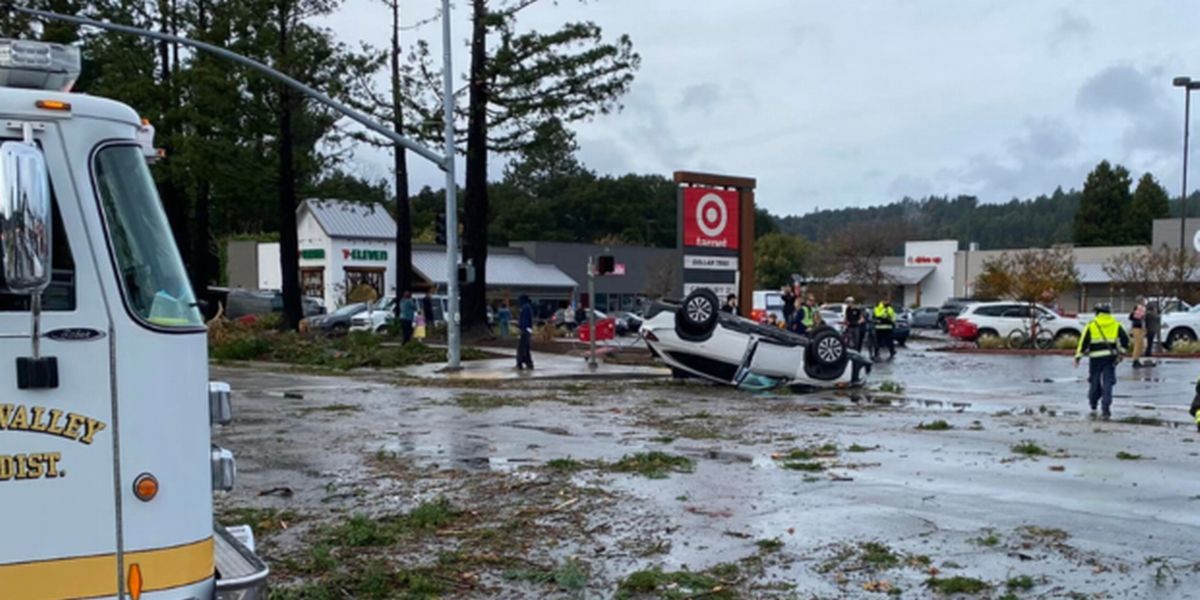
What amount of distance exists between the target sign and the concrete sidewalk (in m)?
4.08

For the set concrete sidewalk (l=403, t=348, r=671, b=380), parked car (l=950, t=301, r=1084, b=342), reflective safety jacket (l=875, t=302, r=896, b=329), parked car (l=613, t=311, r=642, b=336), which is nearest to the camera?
Result: concrete sidewalk (l=403, t=348, r=671, b=380)

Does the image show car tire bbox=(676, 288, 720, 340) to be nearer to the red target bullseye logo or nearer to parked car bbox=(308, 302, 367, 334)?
the red target bullseye logo

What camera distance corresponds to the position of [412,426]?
14.9m

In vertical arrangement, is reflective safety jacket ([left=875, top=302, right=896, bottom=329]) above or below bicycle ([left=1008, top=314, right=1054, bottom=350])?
above

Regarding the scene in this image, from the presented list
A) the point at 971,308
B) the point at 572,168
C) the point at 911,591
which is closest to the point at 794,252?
the point at 572,168

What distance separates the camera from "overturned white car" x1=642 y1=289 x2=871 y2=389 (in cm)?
1980

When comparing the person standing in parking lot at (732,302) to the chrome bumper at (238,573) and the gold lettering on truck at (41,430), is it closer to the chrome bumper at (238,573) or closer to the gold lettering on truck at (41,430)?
the chrome bumper at (238,573)

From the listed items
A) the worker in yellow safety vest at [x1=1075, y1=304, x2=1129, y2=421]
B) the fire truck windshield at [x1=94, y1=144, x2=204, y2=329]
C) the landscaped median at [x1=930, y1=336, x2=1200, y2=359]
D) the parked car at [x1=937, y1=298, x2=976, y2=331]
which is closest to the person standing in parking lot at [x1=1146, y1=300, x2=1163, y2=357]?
the landscaped median at [x1=930, y1=336, x2=1200, y2=359]

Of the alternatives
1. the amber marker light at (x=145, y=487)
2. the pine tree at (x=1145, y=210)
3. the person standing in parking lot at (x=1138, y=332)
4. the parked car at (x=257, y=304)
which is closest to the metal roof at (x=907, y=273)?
the pine tree at (x=1145, y=210)

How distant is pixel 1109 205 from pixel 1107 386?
8528cm

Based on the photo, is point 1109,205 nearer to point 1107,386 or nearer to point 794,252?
point 794,252

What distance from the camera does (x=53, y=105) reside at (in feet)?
13.9

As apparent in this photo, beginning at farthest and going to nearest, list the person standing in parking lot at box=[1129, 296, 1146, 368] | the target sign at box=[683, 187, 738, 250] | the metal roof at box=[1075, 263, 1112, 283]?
the metal roof at box=[1075, 263, 1112, 283]
the target sign at box=[683, 187, 738, 250]
the person standing in parking lot at box=[1129, 296, 1146, 368]

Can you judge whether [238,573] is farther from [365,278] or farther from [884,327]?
[365,278]
